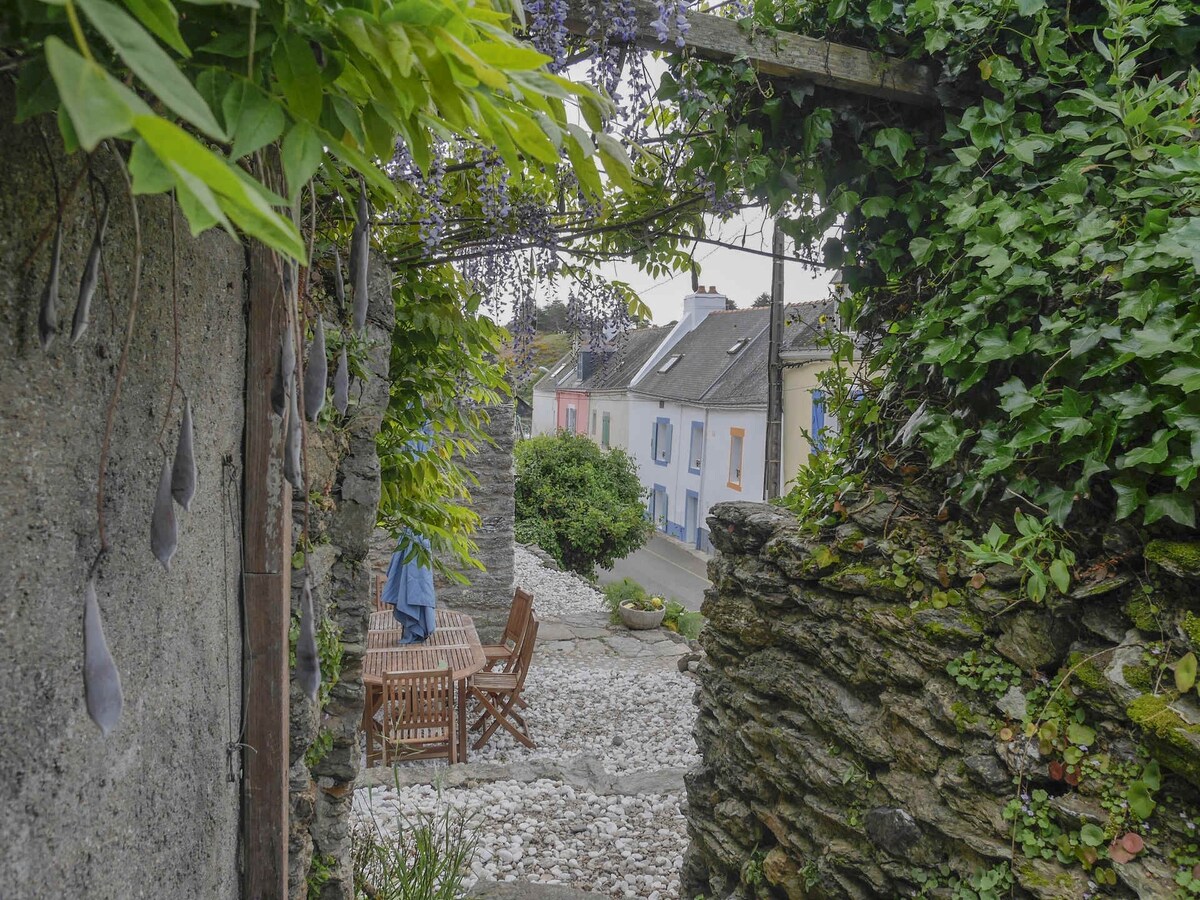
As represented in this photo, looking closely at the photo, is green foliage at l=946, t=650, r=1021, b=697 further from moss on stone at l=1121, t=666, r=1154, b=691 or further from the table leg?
the table leg

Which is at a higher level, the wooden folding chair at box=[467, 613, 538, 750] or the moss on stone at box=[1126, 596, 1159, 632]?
the moss on stone at box=[1126, 596, 1159, 632]

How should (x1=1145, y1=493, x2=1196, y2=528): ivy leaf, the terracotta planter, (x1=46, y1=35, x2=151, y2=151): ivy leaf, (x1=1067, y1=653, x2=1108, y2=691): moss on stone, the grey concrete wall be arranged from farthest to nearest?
the terracotta planter → (x1=1067, y1=653, x2=1108, y2=691): moss on stone → (x1=1145, y1=493, x2=1196, y2=528): ivy leaf → the grey concrete wall → (x1=46, y1=35, x2=151, y2=151): ivy leaf

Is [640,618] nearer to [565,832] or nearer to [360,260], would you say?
[565,832]

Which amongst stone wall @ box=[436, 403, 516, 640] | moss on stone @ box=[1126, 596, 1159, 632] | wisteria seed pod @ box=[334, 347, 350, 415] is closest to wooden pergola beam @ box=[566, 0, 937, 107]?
wisteria seed pod @ box=[334, 347, 350, 415]

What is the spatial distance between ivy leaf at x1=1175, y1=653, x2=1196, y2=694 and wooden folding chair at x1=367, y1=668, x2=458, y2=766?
4.74 meters

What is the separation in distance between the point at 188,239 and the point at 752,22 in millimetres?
1966

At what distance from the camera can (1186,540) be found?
6.23ft

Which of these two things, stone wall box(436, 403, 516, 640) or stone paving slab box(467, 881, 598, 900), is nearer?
stone paving slab box(467, 881, 598, 900)

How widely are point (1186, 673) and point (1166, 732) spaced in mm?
135

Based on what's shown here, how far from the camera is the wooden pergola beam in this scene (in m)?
2.54

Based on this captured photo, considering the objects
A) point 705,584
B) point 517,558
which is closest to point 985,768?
point 517,558

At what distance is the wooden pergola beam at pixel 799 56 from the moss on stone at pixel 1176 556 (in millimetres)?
1649

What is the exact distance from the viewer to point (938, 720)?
2.31 meters

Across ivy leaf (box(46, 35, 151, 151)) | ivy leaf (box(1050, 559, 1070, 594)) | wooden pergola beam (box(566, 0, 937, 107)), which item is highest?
wooden pergola beam (box(566, 0, 937, 107))
